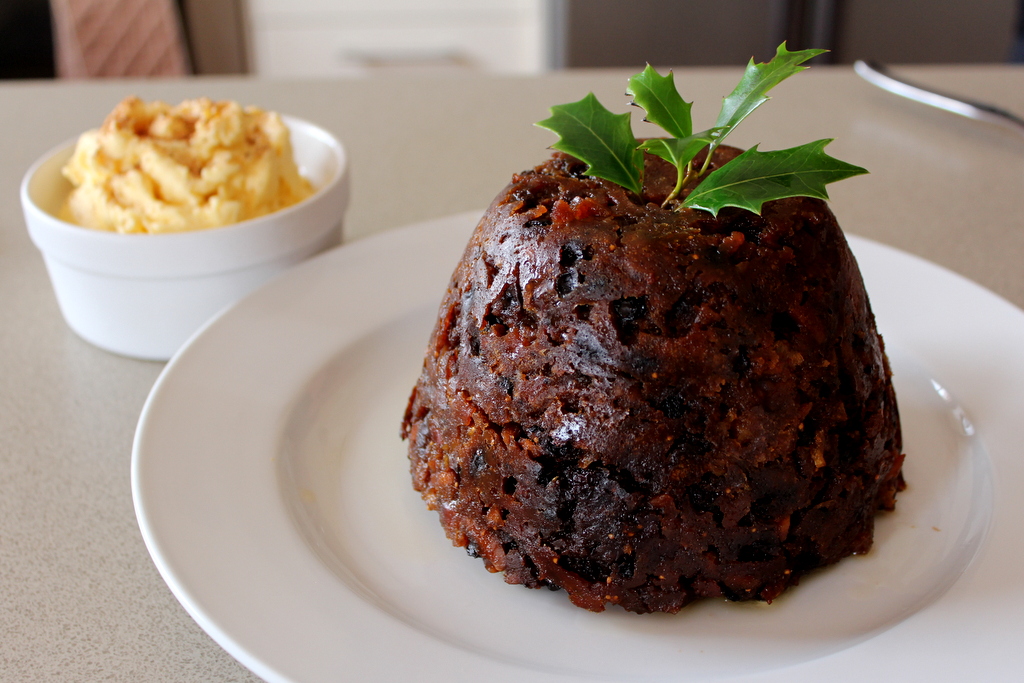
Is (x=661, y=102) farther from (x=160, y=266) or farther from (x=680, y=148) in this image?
(x=160, y=266)

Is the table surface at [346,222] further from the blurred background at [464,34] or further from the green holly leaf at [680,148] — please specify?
the blurred background at [464,34]

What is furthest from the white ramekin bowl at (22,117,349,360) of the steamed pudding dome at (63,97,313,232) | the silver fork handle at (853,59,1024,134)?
the silver fork handle at (853,59,1024,134)

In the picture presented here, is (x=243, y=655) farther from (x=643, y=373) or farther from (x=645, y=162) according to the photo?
(x=645, y=162)

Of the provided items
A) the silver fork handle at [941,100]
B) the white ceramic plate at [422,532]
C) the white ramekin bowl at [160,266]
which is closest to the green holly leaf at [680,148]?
the white ceramic plate at [422,532]

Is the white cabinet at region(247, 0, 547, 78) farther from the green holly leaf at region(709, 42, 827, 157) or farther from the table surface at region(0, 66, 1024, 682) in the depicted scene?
the green holly leaf at region(709, 42, 827, 157)

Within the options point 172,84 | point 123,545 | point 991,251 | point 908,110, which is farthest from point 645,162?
point 172,84

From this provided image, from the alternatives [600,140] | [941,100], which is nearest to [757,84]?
[600,140]
